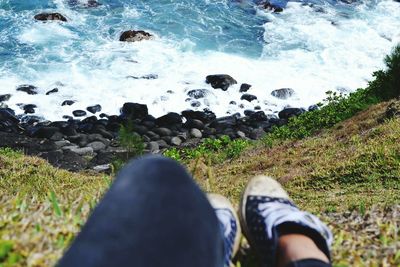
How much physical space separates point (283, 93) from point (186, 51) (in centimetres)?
534

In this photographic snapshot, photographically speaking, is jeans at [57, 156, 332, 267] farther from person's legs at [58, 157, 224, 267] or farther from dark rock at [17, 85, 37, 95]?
dark rock at [17, 85, 37, 95]

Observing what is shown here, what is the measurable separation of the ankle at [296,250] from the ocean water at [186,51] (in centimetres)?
1769

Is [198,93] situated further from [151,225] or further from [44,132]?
[151,225]

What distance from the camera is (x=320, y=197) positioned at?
6.93 m

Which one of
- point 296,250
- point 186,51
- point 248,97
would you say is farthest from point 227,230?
point 186,51

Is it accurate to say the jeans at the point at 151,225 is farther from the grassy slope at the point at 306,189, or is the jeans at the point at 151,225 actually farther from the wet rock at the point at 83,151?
the wet rock at the point at 83,151

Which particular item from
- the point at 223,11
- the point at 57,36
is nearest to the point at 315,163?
the point at 57,36

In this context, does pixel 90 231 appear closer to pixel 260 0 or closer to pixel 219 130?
pixel 219 130

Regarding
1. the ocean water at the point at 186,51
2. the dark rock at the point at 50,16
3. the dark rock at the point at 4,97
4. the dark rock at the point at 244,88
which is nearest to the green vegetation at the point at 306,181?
the dark rock at the point at 244,88

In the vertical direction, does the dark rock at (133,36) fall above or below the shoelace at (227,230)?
below

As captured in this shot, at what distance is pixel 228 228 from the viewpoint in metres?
3.11

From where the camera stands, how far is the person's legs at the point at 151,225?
1.89 meters

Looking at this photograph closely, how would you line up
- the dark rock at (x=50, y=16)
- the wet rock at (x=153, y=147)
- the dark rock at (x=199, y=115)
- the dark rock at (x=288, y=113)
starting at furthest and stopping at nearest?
1. the dark rock at (x=50, y=16)
2. the dark rock at (x=288, y=113)
3. the dark rock at (x=199, y=115)
4. the wet rock at (x=153, y=147)

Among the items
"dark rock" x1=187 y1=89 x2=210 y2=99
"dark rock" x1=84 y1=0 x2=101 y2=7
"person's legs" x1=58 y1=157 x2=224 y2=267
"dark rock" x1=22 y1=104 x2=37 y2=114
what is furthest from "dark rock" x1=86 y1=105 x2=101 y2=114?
"person's legs" x1=58 y1=157 x2=224 y2=267
